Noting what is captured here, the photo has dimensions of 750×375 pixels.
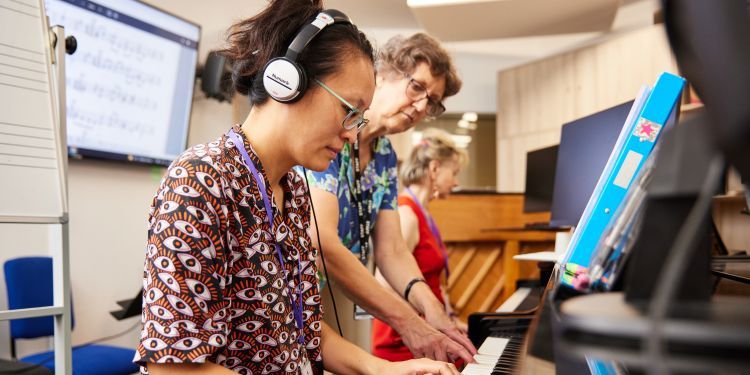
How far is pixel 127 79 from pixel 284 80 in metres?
2.60

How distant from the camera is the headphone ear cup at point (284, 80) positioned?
1050mm

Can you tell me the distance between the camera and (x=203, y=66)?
3.98 metres

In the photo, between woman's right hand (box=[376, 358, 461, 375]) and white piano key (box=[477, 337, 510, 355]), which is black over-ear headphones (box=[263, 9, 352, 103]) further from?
white piano key (box=[477, 337, 510, 355])

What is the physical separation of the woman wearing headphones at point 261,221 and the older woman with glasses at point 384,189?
0.27 metres

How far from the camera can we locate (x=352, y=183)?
1.76 m

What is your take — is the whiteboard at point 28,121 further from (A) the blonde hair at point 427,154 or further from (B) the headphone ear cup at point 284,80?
(A) the blonde hair at point 427,154

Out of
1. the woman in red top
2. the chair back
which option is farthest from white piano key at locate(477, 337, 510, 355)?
the chair back

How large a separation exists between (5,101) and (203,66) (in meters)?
2.35

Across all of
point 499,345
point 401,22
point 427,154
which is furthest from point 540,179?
point 401,22

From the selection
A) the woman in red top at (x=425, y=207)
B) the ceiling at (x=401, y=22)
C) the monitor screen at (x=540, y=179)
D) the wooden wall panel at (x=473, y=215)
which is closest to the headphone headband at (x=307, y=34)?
the woman in red top at (x=425, y=207)

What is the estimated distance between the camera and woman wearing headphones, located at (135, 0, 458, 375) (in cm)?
85

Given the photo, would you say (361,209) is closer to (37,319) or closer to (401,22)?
(37,319)

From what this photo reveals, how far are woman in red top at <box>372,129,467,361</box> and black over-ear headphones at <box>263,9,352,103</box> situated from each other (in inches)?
53.2

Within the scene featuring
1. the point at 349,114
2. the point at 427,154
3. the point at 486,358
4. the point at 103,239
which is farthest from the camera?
the point at 103,239
